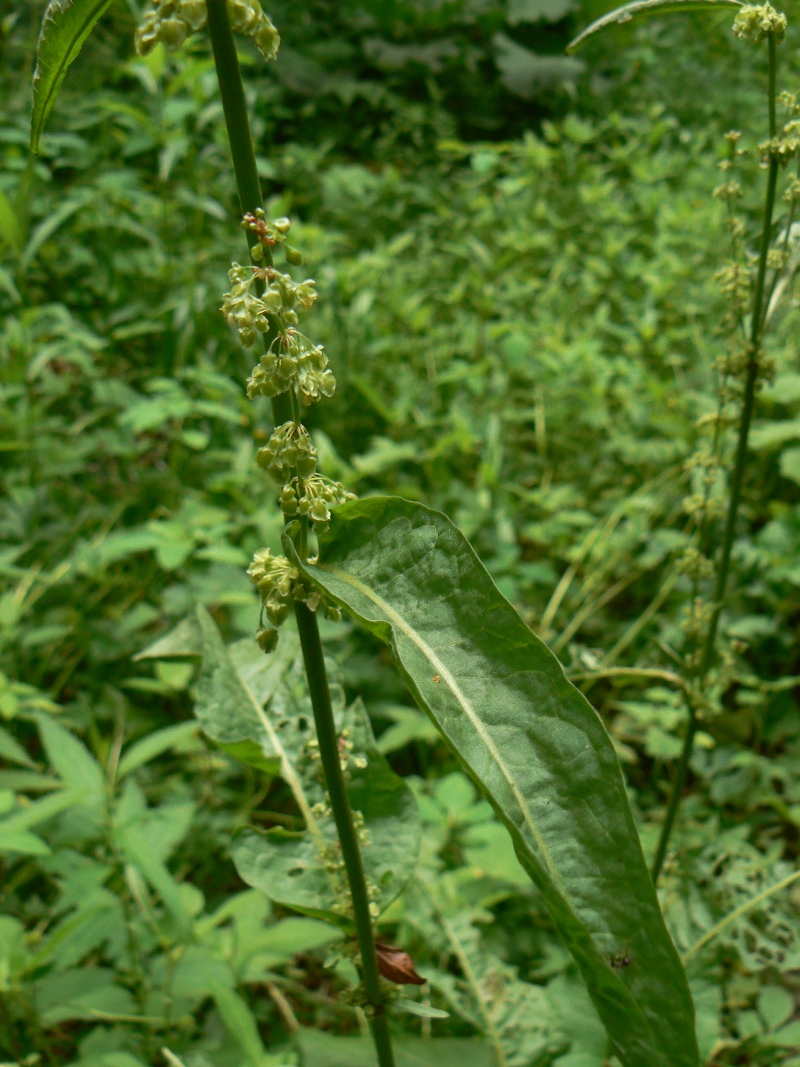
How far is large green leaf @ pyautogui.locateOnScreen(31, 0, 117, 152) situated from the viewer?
556 mm

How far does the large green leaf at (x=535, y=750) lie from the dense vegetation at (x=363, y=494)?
264 mm

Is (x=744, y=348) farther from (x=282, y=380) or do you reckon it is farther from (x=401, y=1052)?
(x=401, y=1052)

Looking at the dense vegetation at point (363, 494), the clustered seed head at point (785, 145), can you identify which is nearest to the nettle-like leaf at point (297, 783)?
the dense vegetation at point (363, 494)

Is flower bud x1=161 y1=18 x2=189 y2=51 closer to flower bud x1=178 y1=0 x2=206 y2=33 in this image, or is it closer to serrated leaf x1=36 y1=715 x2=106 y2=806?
flower bud x1=178 y1=0 x2=206 y2=33

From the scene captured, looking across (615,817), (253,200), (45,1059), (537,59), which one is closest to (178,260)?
(45,1059)

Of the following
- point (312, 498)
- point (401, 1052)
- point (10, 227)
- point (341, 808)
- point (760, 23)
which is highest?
point (10, 227)

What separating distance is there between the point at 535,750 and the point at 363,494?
185cm

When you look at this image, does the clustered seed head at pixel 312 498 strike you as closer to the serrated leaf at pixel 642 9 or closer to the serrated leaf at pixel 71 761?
the serrated leaf at pixel 642 9

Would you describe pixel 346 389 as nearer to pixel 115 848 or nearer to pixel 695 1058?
pixel 115 848

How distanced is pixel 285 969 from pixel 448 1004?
1.17ft

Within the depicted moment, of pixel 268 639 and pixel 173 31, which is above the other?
pixel 173 31

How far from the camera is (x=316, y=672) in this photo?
2.22 feet

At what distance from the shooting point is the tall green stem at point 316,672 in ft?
1.77

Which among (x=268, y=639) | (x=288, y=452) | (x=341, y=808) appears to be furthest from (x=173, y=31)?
(x=341, y=808)
